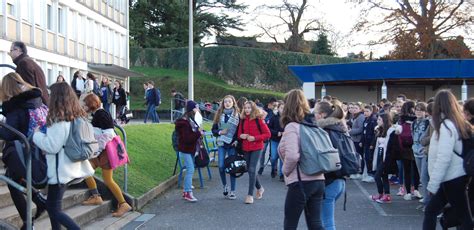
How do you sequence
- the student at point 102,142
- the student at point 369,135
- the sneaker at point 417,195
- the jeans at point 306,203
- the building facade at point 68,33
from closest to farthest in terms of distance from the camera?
the jeans at point 306,203 < the student at point 102,142 < the sneaker at point 417,195 < the student at point 369,135 < the building facade at point 68,33

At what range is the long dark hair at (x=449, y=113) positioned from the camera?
21.0ft

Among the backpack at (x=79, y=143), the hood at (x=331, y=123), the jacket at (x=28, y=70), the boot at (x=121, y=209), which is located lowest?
the boot at (x=121, y=209)

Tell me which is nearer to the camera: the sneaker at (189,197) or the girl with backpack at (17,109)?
the girl with backpack at (17,109)

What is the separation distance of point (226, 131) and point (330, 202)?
4611 millimetres

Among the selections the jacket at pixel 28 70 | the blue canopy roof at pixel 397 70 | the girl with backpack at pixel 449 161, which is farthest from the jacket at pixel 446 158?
the blue canopy roof at pixel 397 70

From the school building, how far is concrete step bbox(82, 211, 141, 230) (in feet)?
77.8

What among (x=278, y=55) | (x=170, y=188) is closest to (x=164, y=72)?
(x=278, y=55)

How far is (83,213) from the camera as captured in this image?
8.29m

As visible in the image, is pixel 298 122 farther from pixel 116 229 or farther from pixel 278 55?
pixel 278 55

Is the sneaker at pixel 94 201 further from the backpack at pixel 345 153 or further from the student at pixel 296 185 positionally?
the backpack at pixel 345 153

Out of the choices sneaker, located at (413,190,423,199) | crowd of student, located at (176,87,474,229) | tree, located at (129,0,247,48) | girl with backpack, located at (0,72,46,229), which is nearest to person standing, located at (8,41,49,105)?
girl with backpack, located at (0,72,46,229)

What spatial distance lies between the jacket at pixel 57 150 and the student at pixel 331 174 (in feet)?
8.94

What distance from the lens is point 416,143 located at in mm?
9734

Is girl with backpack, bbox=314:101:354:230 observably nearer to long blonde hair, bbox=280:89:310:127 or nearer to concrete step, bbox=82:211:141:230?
long blonde hair, bbox=280:89:310:127
